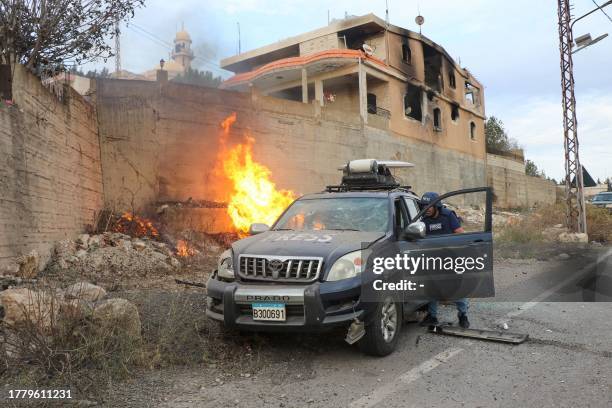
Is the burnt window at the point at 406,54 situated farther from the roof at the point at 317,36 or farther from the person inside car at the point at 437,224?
the person inside car at the point at 437,224

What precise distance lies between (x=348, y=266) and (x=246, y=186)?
1237 centimetres

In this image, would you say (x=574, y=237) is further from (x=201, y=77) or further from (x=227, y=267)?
(x=201, y=77)

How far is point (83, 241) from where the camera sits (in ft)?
35.1

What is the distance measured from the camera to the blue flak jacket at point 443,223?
6.15m

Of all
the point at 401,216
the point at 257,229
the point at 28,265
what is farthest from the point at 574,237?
the point at 28,265

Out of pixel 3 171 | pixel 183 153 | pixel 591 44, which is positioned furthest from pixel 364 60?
pixel 3 171

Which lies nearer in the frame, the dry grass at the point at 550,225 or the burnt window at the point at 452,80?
the dry grass at the point at 550,225

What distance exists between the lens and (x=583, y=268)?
436 inches

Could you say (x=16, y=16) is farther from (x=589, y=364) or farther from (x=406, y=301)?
(x=589, y=364)

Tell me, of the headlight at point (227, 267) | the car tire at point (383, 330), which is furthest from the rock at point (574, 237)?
the headlight at point (227, 267)

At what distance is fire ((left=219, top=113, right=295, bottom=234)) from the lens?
52.7ft

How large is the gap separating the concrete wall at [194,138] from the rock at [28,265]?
4818 millimetres

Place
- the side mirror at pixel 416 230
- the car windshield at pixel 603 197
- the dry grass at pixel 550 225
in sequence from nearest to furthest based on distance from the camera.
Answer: the side mirror at pixel 416 230 < the dry grass at pixel 550 225 < the car windshield at pixel 603 197

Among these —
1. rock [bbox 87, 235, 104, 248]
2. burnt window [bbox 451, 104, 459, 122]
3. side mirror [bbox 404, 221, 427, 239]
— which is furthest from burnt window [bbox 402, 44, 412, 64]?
side mirror [bbox 404, 221, 427, 239]
